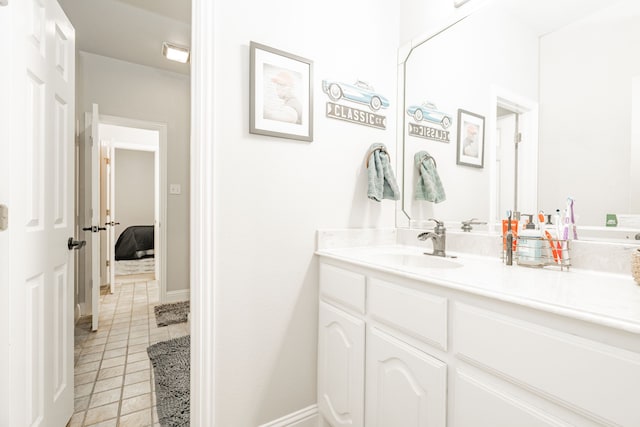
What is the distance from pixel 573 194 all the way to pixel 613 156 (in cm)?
16

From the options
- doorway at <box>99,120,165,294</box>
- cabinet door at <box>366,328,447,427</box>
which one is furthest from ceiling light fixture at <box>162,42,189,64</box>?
cabinet door at <box>366,328,447,427</box>

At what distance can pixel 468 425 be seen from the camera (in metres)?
0.78

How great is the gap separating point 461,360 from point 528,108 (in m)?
1.06

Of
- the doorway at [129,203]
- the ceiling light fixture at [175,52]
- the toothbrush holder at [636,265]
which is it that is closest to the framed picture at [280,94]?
the toothbrush holder at [636,265]

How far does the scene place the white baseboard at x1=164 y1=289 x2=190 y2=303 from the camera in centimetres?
339

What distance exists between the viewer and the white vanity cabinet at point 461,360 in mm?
567

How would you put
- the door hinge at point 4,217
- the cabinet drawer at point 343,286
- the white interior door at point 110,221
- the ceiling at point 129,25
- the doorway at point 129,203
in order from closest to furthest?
the door hinge at point 4,217, the cabinet drawer at point 343,286, the ceiling at point 129,25, the white interior door at point 110,221, the doorway at point 129,203

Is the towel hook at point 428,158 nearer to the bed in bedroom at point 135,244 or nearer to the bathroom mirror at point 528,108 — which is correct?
the bathroom mirror at point 528,108

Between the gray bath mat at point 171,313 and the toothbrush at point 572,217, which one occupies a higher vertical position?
the toothbrush at point 572,217

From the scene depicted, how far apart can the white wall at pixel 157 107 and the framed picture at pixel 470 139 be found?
3.09 metres

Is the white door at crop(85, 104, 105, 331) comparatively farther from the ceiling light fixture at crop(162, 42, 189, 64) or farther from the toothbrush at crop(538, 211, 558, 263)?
the toothbrush at crop(538, 211, 558, 263)

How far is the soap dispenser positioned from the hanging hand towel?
53 centimetres

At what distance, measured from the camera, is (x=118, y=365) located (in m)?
2.02

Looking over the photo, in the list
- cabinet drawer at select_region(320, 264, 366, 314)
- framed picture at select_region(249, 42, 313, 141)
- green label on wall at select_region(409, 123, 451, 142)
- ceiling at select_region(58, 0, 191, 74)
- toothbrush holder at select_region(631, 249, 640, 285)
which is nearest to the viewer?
toothbrush holder at select_region(631, 249, 640, 285)
